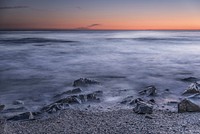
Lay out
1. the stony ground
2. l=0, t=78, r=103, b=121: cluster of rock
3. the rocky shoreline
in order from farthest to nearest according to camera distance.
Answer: l=0, t=78, r=103, b=121: cluster of rock → the rocky shoreline → the stony ground

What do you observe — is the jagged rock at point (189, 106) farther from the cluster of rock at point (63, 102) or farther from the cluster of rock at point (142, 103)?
the cluster of rock at point (63, 102)

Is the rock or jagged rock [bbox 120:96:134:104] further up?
the rock

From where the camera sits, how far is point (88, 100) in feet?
23.8

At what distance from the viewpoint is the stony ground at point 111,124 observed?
188 inches

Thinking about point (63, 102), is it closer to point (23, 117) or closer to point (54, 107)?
point (54, 107)

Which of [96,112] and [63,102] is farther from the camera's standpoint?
[63,102]

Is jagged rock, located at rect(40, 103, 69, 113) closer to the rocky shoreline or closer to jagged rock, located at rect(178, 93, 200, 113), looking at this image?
the rocky shoreline

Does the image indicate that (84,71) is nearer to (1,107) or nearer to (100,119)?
(1,107)

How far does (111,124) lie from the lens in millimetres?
5117

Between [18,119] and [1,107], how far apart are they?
43.2 inches

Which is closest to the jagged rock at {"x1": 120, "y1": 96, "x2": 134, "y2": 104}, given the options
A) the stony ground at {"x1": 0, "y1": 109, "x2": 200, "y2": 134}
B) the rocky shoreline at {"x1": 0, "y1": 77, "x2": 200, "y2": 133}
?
the rocky shoreline at {"x1": 0, "y1": 77, "x2": 200, "y2": 133}

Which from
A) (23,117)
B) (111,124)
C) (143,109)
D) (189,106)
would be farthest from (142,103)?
(23,117)

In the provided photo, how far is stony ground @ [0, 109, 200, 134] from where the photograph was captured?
4.77 metres

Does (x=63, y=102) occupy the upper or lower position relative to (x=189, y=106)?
lower
